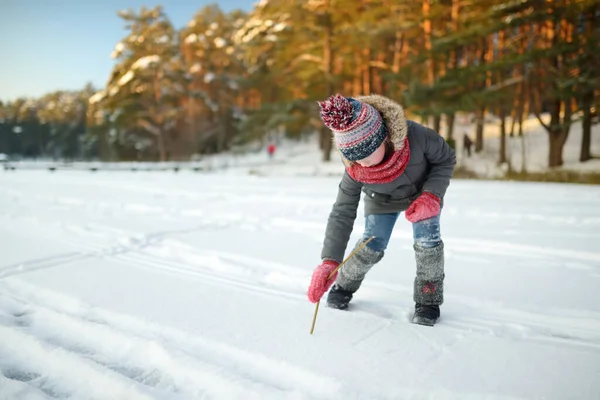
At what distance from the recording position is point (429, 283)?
6.41 feet

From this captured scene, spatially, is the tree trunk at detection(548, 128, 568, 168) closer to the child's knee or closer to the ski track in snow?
the child's knee

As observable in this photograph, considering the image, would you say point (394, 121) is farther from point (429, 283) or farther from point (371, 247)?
point (429, 283)

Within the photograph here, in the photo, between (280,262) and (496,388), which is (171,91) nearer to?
(280,262)

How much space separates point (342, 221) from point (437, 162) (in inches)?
21.8

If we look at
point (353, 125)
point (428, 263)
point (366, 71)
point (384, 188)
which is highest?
point (366, 71)

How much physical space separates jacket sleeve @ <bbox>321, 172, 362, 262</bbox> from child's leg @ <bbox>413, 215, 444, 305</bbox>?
1.08ft

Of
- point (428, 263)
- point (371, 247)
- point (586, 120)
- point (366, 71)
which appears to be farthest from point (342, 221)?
point (366, 71)

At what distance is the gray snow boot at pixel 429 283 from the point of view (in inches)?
76.2

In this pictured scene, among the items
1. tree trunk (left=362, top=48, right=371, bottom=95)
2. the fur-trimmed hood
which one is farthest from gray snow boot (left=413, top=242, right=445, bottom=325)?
tree trunk (left=362, top=48, right=371, bottom=95)

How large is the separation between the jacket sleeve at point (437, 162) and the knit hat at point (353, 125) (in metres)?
0.31

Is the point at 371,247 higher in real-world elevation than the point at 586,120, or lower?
lower

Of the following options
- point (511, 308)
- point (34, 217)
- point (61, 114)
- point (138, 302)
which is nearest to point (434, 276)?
point (511, 308)

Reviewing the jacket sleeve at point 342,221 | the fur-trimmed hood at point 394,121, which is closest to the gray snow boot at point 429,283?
the jacket sleeve at point 342,221

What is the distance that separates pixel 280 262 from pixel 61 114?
4552cm
